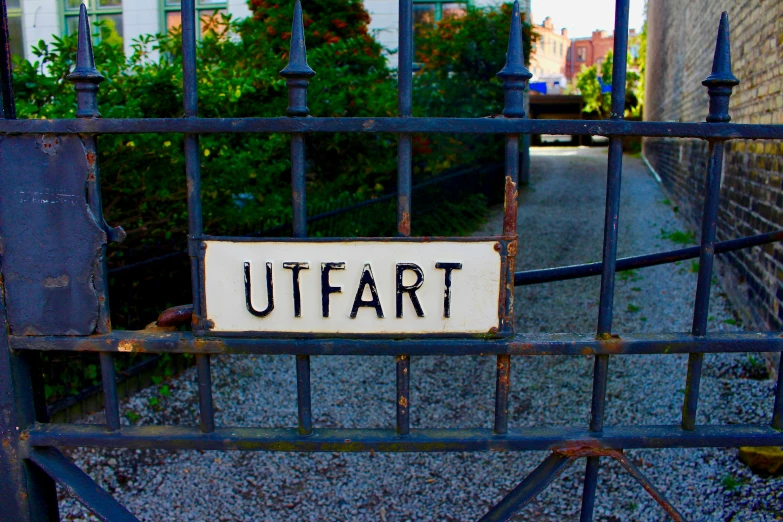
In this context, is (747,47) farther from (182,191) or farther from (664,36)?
(664,36)

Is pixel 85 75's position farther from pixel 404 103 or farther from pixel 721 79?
pixel 721 79

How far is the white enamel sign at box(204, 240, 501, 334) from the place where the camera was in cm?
159

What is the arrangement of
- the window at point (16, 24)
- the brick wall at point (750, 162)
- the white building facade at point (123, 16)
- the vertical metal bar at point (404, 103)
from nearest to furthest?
1. the vertical metal bar at point (404, 103)
2. the brick wall at point (750, 162)
3. the white building facade at point (123, 16)
4. the window at point (16, 24)

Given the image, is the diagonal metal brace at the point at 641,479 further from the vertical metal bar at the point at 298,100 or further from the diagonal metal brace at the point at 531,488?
the vertical metal bar at the point at 298,100

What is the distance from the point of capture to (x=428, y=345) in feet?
5.33

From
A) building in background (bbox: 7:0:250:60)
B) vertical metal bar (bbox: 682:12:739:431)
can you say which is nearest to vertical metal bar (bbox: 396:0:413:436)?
vertical metal bar (bbox: 682:12:739:431)

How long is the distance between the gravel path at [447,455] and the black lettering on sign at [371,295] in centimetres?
175

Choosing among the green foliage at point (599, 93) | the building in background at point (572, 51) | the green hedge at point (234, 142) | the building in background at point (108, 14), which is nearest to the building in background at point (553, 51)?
the building in background at point (572, 51)

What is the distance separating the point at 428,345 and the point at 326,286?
11.2 inches

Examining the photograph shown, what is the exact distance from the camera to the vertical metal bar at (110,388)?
169cm

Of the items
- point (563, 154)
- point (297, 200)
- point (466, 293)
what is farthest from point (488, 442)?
point (563, 154)

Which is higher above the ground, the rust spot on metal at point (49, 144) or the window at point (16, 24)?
the window at point (16, 24)

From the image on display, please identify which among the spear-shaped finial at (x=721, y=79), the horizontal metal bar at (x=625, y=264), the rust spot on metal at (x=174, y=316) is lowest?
the rust spot on metal at (x=174, y=316)

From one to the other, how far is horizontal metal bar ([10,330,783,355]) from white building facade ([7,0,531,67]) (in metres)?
9.47
